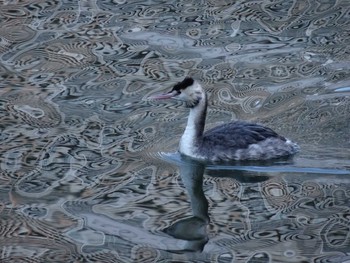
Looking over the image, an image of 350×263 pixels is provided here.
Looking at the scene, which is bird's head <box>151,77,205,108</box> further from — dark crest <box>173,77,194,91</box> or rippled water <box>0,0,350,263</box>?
rippled water <box>0,0,350,263</box>

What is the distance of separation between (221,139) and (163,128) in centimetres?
96

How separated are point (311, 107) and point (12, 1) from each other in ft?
18.2

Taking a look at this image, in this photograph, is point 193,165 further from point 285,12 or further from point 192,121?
point 285,12

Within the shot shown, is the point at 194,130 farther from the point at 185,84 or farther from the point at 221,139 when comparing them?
the point at 185,84

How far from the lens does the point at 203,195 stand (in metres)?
10.1

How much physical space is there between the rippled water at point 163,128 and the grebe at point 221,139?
5.1 inches

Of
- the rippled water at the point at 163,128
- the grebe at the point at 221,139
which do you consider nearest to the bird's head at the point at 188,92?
the grebe at the point at 221,139

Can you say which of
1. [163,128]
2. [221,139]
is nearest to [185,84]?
[221,139]

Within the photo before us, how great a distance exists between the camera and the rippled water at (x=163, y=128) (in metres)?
9.12

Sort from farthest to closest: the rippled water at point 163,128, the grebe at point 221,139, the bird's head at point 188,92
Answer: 1. the bird's head at point 188,92
2. the grebe at point 221,139
3. the rippled water at point 163,128

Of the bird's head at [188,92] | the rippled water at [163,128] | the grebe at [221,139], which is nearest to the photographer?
the rippled water at [163,128]

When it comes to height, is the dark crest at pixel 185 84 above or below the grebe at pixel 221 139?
above

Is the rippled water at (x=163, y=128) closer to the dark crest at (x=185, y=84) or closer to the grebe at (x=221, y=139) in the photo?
the grebe at (x=221, y=139)

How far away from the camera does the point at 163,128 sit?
11.7m
